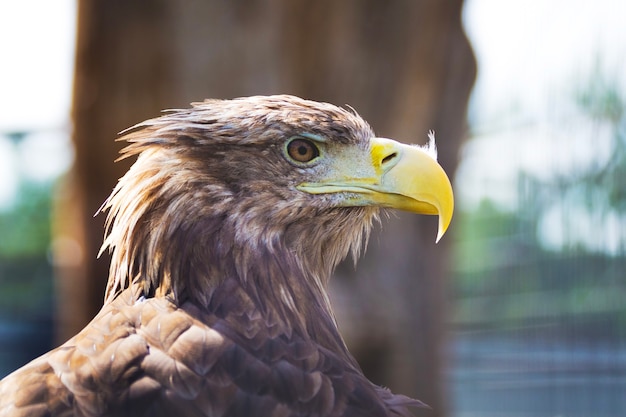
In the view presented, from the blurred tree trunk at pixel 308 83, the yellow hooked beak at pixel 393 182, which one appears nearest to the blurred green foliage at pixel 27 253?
the blurred tree trunk at pixel 308 83

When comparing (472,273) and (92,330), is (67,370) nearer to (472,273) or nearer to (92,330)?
(92,330)

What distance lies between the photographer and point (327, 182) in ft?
7.28

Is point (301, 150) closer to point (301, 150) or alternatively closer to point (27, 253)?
point (301, 150)

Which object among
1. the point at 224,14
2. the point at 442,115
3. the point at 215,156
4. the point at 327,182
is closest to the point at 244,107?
the point at 215,156

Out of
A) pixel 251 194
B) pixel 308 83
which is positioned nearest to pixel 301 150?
pixel 251 194

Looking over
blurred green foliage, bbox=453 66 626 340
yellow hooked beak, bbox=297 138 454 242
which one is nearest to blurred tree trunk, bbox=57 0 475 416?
blurred green foliage, bbox=453 66 626 340

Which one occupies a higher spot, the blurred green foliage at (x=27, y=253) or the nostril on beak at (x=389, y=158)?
the nostril on beak at (x=389, y=158)

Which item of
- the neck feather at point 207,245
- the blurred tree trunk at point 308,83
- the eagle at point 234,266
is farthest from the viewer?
the blurred tree trunk at point 308,83

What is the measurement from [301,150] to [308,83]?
10.8ft

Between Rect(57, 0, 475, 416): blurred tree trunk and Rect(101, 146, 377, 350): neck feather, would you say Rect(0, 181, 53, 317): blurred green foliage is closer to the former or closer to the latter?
Rect(57, 0, 475, 416): blurred tree trunk

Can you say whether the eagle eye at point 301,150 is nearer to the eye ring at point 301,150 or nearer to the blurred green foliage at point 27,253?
the eye ring at point 301,150

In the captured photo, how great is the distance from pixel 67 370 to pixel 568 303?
16.5 feet

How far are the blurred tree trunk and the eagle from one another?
2.93 meters

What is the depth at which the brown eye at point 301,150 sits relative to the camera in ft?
7.14
